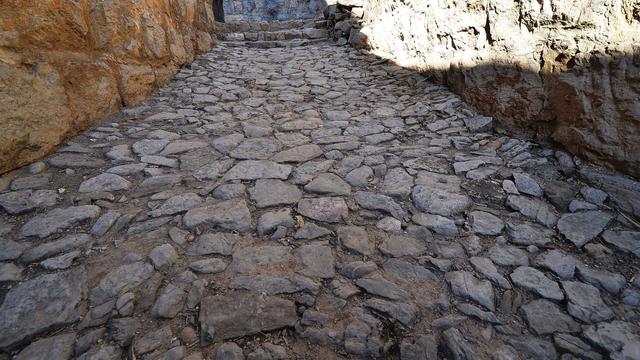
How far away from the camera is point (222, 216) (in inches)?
78.0

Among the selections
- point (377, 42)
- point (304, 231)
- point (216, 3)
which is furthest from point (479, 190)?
point (216, 3)

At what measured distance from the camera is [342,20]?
6688 millimetres

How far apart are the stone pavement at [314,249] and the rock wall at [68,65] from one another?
0.63 ft

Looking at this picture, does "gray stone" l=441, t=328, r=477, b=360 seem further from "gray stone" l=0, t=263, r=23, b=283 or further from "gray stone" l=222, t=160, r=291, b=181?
"gray stone" l=0, t=263, r=23, b=283

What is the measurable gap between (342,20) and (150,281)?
651cm

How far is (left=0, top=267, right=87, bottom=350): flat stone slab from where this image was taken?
130cm

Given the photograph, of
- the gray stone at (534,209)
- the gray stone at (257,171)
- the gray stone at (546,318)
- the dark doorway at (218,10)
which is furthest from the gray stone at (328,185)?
the dark doorway at (218,10)

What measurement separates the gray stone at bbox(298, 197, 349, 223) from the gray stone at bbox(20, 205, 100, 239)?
1.26 metres

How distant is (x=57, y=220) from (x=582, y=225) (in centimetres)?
302

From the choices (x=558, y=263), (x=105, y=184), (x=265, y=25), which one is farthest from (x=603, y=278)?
(x=265, y=25)

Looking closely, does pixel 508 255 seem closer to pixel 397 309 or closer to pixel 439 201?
pixel 439 201

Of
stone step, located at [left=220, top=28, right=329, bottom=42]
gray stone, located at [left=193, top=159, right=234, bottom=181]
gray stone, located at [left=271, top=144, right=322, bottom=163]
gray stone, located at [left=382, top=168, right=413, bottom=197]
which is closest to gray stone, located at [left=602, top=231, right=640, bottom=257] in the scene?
gray stone, located at [left=382, top=168, right=413, bottom=197]

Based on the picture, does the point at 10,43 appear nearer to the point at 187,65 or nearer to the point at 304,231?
the point at 304,231

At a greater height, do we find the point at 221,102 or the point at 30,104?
the point at 30,104
